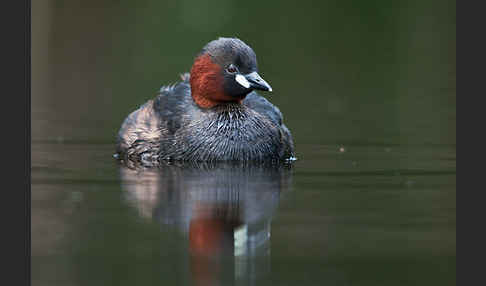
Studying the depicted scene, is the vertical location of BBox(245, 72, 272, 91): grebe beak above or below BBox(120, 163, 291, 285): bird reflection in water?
above

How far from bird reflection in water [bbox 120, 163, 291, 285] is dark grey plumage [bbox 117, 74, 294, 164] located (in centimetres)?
20

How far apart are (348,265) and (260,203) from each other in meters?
2.00

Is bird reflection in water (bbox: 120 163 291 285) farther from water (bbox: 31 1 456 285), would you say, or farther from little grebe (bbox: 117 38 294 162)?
little grebe (bbox: 117 38 294 162)

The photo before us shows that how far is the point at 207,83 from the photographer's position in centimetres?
1080

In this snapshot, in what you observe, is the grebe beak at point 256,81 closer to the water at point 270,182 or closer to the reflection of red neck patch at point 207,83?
the reflection of red neck patch at point 207,83

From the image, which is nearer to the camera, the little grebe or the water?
the water

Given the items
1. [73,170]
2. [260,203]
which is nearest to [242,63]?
[73,170]

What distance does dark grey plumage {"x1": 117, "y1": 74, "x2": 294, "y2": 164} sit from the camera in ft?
34.3

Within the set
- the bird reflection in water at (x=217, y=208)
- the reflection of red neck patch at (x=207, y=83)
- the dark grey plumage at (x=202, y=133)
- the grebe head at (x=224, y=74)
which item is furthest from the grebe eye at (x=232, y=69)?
the bird reflection in water at (x=217, y=208)

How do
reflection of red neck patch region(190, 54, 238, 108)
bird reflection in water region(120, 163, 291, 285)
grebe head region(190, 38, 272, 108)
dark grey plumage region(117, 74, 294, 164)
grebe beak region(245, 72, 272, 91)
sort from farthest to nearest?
1. reflection of red neck patch region(190, 54, 238, 108)
2. grebe head region(190, 38, 272, 108)
3. dark grey plumage region(117, 74, 294, 164)
4. grebe beak region(245, 72, 272, 91)
5. bird reflection in water region(120, 163, 291, 285)

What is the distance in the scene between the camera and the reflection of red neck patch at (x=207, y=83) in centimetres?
1073

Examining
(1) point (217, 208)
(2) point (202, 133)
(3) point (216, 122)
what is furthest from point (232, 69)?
(1) point (217, 208)

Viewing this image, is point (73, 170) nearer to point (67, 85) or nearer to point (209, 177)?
point (209, 177)

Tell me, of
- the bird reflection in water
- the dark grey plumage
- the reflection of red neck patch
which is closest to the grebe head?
the reflection of red neck patch
